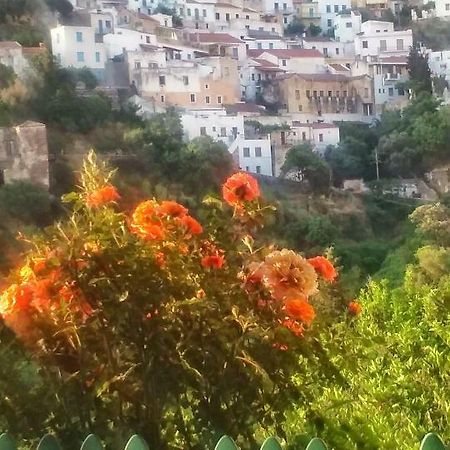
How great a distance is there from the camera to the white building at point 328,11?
11367 mm

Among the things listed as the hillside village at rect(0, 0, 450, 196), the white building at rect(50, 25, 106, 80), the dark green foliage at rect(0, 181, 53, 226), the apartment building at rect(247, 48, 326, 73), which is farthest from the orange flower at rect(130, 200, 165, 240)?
the apartment building at rect(247, 48, 326, 73)

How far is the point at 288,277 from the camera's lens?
1.12 meters

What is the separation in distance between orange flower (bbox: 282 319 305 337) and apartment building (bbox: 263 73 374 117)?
8236 millimetres

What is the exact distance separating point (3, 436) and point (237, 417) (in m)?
0.33

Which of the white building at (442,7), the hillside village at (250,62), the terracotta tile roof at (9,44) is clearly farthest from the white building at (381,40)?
the terracotta tile roof at (9,44)

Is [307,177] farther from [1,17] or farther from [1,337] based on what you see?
[1,337]

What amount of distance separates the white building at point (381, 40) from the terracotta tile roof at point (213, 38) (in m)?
1.68

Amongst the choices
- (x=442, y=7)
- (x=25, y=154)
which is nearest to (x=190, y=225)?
(x=25, y=154)

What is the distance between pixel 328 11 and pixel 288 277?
10.8 m

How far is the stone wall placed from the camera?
265 inches

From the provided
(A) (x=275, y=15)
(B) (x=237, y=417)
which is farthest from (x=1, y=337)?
(A) (x=275, y=15)

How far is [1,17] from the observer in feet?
28.1

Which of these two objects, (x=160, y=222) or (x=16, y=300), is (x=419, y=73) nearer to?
(x=160, y=222)

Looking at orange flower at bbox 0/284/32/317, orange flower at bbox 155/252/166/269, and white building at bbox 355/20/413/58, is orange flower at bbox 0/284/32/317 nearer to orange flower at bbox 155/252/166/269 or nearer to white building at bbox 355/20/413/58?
orange flower at bbox 155/252/166/269
